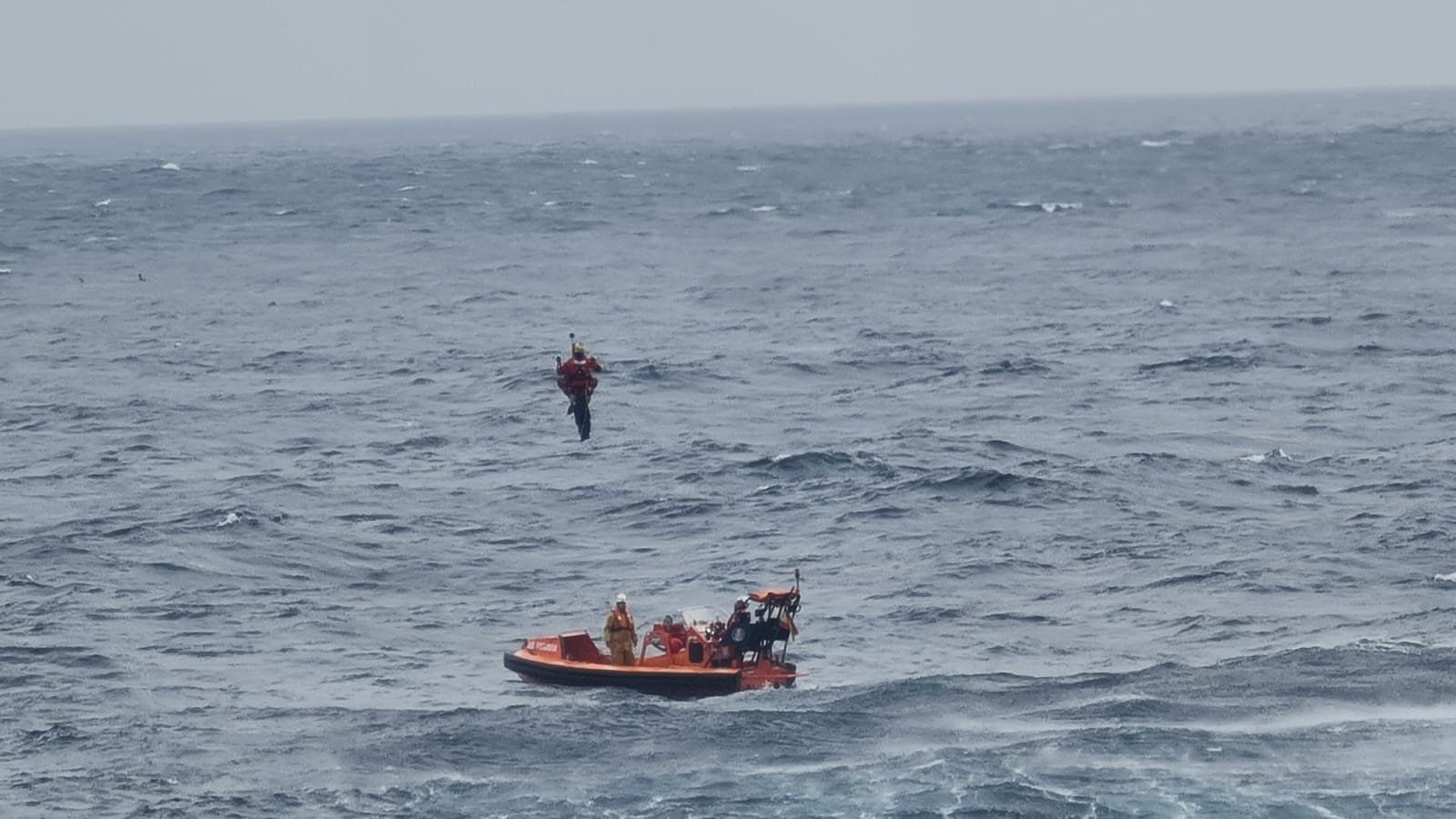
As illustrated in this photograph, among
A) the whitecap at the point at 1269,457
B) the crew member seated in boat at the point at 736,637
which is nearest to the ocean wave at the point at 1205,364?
the whitecap at the point at 1269,457

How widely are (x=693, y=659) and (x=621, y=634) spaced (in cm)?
147

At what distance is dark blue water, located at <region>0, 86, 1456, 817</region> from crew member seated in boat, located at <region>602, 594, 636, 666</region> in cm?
87

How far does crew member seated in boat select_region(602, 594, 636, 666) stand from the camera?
133 ft

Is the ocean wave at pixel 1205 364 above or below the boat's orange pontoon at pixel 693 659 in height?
above

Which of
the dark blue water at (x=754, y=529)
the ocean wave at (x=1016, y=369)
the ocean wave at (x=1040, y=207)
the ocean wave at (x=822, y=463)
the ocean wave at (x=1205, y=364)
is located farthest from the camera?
the ocean wave at (x=1040, y=207)

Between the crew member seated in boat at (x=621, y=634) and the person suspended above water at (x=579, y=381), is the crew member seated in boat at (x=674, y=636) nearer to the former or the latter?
the crew member seated in boat at (x=621, y=634)

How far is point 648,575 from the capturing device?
49.0 meters

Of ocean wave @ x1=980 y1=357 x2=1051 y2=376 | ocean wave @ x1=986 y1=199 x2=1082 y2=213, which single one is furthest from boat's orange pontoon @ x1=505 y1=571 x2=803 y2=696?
ocean wave @ x1=986 y1=199 x2=1082 y2=213

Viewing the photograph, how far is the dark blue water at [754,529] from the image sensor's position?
35.6 meters

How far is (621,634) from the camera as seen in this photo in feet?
133

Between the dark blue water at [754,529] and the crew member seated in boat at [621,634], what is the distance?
2.86 ft

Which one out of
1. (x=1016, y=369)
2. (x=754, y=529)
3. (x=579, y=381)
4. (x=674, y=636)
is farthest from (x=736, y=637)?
(x=1016, y=369)

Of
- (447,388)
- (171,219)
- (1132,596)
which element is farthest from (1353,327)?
(171,219)

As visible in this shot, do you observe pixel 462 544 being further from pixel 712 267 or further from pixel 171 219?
pixel 171 219
